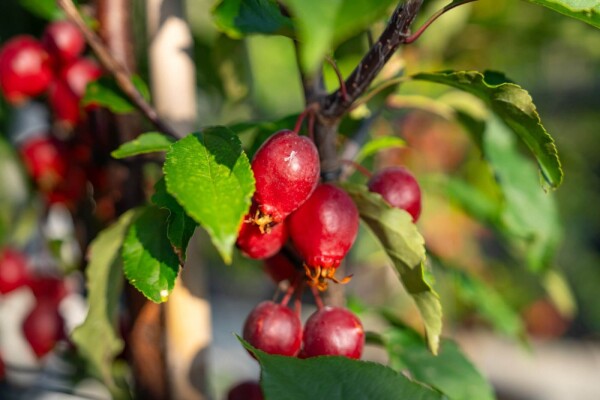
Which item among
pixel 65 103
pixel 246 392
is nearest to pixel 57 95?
pixel 65 103

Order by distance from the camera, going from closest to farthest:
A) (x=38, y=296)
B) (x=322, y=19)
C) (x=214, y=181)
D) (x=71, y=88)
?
1. (x=322, y=19)
2. (x=214, y=181)
3. (x=71, y=88)
4. (x=38, y=296)

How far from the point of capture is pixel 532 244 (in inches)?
29.2

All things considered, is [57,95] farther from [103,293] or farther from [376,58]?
[376,58]

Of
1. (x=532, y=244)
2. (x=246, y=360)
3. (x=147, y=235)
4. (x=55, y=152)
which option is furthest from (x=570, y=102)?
(x=147, y=235)

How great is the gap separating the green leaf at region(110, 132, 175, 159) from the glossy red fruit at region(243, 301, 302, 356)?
0.13 metres

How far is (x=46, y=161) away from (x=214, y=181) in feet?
1.45

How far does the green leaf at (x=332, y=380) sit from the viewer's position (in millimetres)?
385

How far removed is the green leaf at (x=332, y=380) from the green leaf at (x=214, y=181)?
0.28 ft

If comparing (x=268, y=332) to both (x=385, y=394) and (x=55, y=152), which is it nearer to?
(x=385, y=394)

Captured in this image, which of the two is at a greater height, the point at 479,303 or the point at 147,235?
Answer: the point at 147,235

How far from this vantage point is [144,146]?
0.47m

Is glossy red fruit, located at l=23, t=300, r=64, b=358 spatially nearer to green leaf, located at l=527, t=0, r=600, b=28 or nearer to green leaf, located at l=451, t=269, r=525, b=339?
green leaf, located at l=451, t=269, r=525, b=339

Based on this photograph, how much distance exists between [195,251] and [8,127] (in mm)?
456

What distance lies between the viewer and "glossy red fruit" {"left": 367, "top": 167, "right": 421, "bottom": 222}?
0.49m
